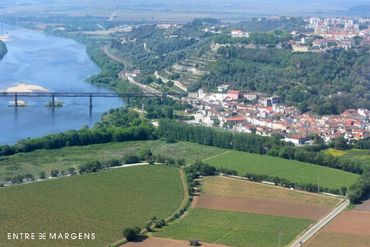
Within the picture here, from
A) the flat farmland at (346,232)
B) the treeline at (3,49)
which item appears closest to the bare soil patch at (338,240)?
the flat farmland at (346,232)

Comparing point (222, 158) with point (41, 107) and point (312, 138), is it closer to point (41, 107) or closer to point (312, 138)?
point (312, 138)

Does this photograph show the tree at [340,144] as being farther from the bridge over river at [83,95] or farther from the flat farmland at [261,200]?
the bridge over river at [83,95]

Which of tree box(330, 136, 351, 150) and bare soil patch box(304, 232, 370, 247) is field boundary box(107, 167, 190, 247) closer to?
bare soil patch box(304, 232, 370, 247)

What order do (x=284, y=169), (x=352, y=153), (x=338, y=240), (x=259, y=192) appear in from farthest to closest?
(x=352, y=153) → (x=284, y=169) → (x=259, y=192) → (x=338, y=240)

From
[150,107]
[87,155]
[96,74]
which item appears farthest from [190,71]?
[87,155]

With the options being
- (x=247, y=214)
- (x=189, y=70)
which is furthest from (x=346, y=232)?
(x=189, y=70)

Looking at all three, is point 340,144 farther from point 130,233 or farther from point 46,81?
point 46,81

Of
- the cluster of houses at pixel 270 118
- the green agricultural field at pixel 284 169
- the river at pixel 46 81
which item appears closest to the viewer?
the green agricultural field at pixel 284 169
